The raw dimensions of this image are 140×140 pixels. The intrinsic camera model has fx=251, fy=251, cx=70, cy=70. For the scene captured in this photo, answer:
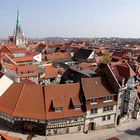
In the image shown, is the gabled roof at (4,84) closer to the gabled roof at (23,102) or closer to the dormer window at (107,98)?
the gabled roof at (23,102)

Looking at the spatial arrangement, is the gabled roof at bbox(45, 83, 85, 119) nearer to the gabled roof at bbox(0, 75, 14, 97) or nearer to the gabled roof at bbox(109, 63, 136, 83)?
the gabled roof at bbox(0, 75, 14, 97)

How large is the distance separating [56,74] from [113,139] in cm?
3948

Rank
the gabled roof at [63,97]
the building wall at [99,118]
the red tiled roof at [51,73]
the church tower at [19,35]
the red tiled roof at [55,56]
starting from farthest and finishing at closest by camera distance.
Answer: the church tower at [19,35]
the red tiled roof at [55,56]
the red tiled roof at [51,73]
the building wall at [99,118]
the gabled roof at [63,97]

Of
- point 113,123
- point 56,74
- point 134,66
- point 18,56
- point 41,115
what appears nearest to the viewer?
point 41,115

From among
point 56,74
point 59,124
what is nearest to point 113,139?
point 59,124

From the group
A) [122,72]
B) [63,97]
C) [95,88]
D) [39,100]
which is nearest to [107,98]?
[95,88]

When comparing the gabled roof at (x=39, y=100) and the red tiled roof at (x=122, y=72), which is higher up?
the red tiled roof at (x=122, y=72)

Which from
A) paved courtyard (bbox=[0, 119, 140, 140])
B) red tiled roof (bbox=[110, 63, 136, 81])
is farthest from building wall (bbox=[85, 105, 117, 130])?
red tiled roof (bbox=[110, 63, 136, 81])

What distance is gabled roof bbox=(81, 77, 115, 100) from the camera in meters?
49.6

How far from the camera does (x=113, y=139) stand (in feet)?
152

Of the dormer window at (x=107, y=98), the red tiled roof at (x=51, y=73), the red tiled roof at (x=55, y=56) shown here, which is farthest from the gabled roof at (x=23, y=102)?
the red tiled roof at (x=55, y=56)

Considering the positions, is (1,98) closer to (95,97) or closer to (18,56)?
(95,97)

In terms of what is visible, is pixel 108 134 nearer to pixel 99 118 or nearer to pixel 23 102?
pixel 99 118

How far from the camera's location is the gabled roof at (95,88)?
49.6 metres
